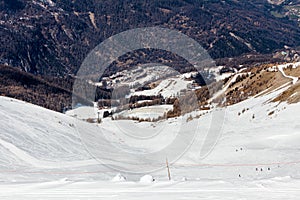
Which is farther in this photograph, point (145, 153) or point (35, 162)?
point (145, 153)

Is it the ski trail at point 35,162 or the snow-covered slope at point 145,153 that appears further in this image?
the ski trail at point 35,162

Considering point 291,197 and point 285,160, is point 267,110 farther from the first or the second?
point 291,197

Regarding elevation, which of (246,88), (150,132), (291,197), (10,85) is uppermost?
(10,85)

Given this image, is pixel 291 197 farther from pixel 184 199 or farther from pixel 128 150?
pixel 128 150

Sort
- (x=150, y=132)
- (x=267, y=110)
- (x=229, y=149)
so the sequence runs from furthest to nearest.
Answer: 1. (x=150, y=132)
2. (x=267, y=110)
3. (x=229, y=149)

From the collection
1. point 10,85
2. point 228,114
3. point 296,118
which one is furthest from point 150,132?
point 10,85

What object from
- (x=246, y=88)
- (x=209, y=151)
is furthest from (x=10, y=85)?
(x=209, y=151)

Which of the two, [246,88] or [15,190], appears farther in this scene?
[246,88]

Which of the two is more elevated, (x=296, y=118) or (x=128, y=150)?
(x=296, y=118)

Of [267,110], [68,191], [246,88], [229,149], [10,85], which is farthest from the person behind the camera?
[10,85]

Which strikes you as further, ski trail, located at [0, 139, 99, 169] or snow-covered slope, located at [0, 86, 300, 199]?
ski trail, located at [0, 139, 99, 169]
